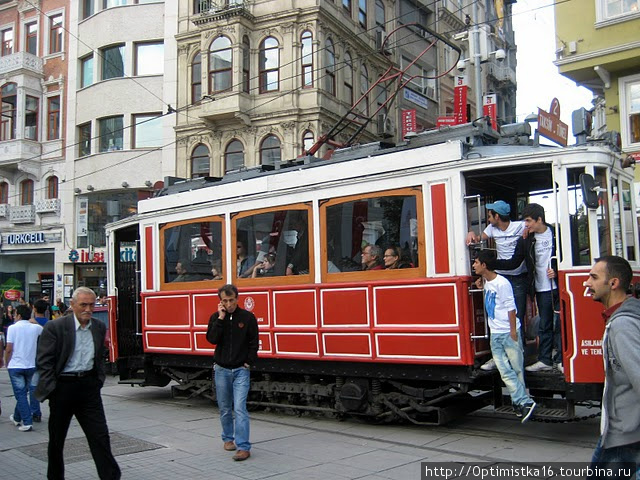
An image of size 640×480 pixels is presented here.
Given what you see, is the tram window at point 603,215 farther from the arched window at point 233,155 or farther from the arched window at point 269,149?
the arched window at point 233,155

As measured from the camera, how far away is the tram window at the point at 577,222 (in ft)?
23.0

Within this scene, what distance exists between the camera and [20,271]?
30.7m

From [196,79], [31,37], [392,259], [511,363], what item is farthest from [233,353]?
[31,37]

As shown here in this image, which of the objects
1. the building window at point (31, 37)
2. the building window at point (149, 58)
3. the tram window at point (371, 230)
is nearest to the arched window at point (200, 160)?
the building window at point (149, 58)

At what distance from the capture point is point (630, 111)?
1653 cm

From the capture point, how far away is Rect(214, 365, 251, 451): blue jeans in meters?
6.93

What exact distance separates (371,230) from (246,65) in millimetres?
17653

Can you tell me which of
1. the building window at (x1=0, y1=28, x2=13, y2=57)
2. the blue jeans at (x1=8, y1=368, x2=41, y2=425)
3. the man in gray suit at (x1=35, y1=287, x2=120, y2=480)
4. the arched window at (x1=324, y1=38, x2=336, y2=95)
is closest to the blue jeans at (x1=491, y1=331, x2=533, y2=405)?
the man in gray suit at (x1=35, y1=287, x2=120, y2=480)

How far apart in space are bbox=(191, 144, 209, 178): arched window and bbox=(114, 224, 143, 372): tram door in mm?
13006

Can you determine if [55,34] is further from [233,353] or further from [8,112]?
[233,353]

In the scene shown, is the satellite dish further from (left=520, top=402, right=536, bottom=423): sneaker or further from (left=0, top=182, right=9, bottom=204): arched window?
(left=0, top=182, right=9, bottom=204): arched window

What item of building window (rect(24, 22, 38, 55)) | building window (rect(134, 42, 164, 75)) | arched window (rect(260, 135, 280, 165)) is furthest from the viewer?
building window (rect(24, 22, 38, 55))

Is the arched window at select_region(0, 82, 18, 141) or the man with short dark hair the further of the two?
the arched window at select_region(0, 82, 18, 141)

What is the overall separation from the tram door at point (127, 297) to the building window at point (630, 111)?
40.1 ft
